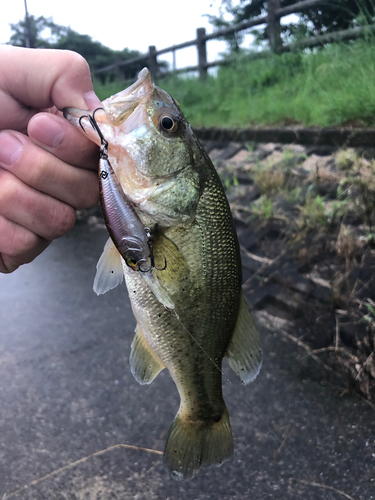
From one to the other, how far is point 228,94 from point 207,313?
19.3 feet

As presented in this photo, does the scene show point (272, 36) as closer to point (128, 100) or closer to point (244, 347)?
point (128, 100)

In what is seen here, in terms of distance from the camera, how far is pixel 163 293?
3.54 feet

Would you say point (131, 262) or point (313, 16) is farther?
point (313, 16)

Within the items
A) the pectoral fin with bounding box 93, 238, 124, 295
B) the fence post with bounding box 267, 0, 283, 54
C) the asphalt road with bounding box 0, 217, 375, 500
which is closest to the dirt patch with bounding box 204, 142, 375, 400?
the asphalt road with bounding box 0, 217, 375, 500

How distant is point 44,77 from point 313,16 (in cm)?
568

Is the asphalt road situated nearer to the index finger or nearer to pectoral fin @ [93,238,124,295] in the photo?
pectoral fin @ [93,238,124,295]

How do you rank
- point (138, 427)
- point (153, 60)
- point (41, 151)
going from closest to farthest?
point (41, 151), point (138, 427), point (153, 60)

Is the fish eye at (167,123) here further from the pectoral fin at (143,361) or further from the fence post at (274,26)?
the fence post at (274,26)

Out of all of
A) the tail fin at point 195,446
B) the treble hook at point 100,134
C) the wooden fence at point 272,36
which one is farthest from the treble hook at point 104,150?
the wooden fence at point 272,36

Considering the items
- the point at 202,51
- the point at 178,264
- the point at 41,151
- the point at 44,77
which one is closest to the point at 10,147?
the point at 41,151

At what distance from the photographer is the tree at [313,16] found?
182 inches

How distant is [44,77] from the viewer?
119 cm

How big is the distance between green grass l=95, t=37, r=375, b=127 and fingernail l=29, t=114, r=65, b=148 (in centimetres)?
326

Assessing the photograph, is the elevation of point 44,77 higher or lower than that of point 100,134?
higher
